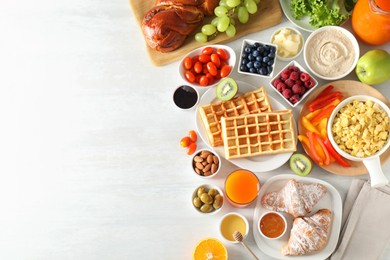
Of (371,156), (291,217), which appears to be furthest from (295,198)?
(371,156)

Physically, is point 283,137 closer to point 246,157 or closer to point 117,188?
point 246,157

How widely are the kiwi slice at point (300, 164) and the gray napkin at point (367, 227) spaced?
10.7 inches

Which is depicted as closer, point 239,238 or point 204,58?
point 239,238

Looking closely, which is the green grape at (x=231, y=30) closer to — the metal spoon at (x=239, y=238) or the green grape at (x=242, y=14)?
the green grape at (x=242, y=14)

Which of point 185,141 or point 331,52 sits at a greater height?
point 331,52

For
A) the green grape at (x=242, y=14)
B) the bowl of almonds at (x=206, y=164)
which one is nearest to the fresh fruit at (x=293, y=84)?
the green grape at (x=242, y=14)

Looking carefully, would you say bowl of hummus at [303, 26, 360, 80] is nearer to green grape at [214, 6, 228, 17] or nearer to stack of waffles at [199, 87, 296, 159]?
stack of waffles at [199, 87, 296, 159]

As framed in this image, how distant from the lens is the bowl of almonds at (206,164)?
2.39m

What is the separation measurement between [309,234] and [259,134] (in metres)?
0.51

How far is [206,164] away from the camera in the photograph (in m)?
2.40

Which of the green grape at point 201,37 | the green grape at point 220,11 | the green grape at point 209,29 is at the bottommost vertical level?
the green grape at point 201,37

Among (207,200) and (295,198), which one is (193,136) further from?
(295,198)

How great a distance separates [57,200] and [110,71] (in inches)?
27.6

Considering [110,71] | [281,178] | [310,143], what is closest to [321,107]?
[310,143]
